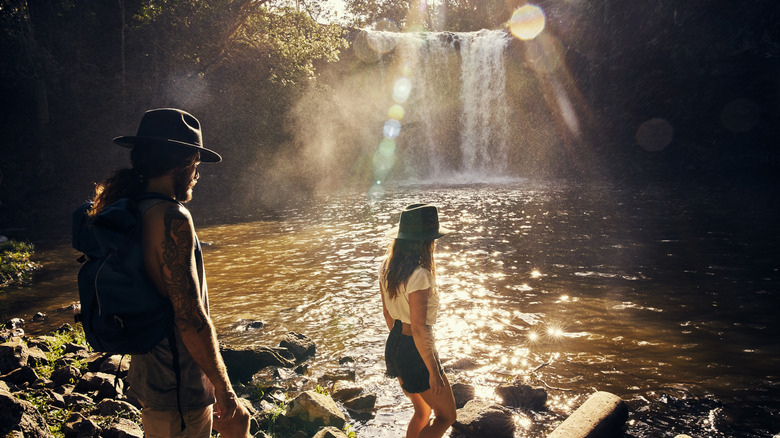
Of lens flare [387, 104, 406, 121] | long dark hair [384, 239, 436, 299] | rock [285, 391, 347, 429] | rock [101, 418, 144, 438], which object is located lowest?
rock [285, 391, 347, 429]

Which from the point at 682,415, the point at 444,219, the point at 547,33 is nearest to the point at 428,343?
the point at 682,415

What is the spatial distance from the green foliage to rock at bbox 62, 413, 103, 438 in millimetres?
10291

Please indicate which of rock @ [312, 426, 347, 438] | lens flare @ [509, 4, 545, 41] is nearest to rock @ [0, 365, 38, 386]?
rock @ [312, 426, 347, 438]

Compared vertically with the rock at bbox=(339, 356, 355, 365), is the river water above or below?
above

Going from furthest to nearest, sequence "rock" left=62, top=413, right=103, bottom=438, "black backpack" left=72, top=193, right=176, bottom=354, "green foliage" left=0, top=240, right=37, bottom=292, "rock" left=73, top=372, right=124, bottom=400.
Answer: "green foliage" left=0, top=240, right=37, bottom=292, "rock" left=73, top=372, right=124, bottom=400, "rock" left=62, top=413, right=103, bottom=438, "black backpack" left=72, top=193, right=176, bottom=354

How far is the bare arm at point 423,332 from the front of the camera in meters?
3.47

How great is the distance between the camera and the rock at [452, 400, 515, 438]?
4752 millimetres

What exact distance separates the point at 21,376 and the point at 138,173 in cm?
487

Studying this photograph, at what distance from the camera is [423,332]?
3.47 metres

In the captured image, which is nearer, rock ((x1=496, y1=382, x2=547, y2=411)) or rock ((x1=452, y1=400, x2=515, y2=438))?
rock ((x1=452, y1=400, x2=515, y2=438))

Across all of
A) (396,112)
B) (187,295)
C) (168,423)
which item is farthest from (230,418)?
(396,112)

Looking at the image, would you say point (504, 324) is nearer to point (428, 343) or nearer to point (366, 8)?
point (428, 343)

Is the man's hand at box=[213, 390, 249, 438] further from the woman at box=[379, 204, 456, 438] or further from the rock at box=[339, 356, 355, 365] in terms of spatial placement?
the rock at box=[339, 356, 355, 365]

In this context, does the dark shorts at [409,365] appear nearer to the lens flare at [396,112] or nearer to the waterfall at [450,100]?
the waterfall at [450,100]
